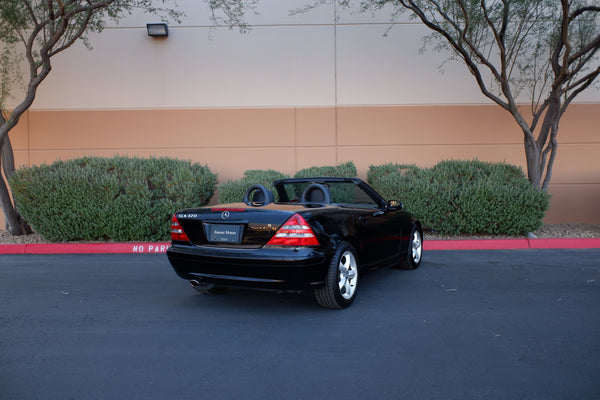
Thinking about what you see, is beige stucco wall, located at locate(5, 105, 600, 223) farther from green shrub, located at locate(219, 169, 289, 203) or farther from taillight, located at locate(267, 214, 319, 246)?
taillight, located at locate(267, 214, 319, 246)

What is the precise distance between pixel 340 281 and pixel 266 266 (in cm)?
83

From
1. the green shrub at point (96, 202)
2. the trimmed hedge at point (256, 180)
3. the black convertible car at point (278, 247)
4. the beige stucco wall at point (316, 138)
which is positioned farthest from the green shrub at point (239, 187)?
the black convertible car at point (278, 247)

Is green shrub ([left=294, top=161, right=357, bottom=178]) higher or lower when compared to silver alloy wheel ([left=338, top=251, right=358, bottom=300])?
higher

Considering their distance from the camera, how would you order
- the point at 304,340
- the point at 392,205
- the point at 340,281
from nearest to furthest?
the point at 304,340 < the point at 340,281 < the point at 392,205

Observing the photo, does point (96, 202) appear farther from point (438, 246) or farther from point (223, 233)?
point (438, 246)

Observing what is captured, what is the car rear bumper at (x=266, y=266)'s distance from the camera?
4246 mm

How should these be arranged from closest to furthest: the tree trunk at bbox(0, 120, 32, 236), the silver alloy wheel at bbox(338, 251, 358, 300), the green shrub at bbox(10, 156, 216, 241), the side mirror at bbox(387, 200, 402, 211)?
the silver alloy wheel at bbox(338, 251, 358, 300) < the side mirror at bbox(387, 200, 402, 211) < the green shrub at bbox(10, 156, 216, 241) < the tree trunk at bbox(0, 120, 32, 236)

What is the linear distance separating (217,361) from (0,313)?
270cm

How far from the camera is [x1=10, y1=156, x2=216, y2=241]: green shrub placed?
29.8ft

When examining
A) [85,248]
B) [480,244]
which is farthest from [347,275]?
[85,248]

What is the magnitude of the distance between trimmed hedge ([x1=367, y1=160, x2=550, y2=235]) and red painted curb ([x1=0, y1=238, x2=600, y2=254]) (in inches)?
19.4

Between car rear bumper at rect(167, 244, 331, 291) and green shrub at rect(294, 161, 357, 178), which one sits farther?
green shrub at rect(294, 161, 357, 178)

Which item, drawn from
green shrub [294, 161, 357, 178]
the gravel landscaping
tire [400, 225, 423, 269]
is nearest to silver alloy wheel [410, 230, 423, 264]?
tire [400, 225, 423, 269]

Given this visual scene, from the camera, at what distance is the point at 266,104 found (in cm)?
1207
